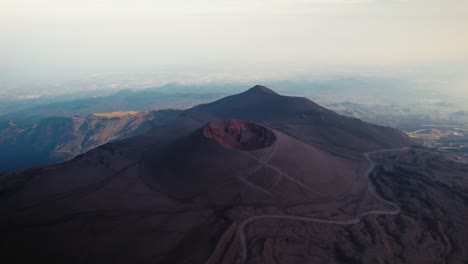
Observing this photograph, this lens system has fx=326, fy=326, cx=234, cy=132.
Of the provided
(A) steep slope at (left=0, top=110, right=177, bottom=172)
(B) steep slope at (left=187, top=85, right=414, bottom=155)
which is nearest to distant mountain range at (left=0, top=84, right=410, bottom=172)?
(A) steep slope at (left=0, top=110, right=177, bottom=172)

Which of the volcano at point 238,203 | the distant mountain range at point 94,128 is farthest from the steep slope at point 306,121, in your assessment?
the volcano at point 238,203

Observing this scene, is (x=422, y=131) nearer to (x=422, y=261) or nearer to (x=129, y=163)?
(x=422, y=261)

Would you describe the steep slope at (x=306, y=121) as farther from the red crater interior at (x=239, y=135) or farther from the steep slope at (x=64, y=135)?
the steep slope at (x=64, y=135)

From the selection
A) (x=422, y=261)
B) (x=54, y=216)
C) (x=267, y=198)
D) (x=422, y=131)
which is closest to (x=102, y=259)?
(x=54, y=216)

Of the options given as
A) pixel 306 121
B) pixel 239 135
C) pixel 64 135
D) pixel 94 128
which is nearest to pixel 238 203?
pixel 239 135

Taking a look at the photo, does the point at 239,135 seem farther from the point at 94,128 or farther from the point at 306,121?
the point at 94,128

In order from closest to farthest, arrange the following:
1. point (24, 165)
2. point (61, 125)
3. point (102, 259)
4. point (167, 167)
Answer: point (102, 259) < point (167, 167) < point (24, 165) < point (61, 125)
